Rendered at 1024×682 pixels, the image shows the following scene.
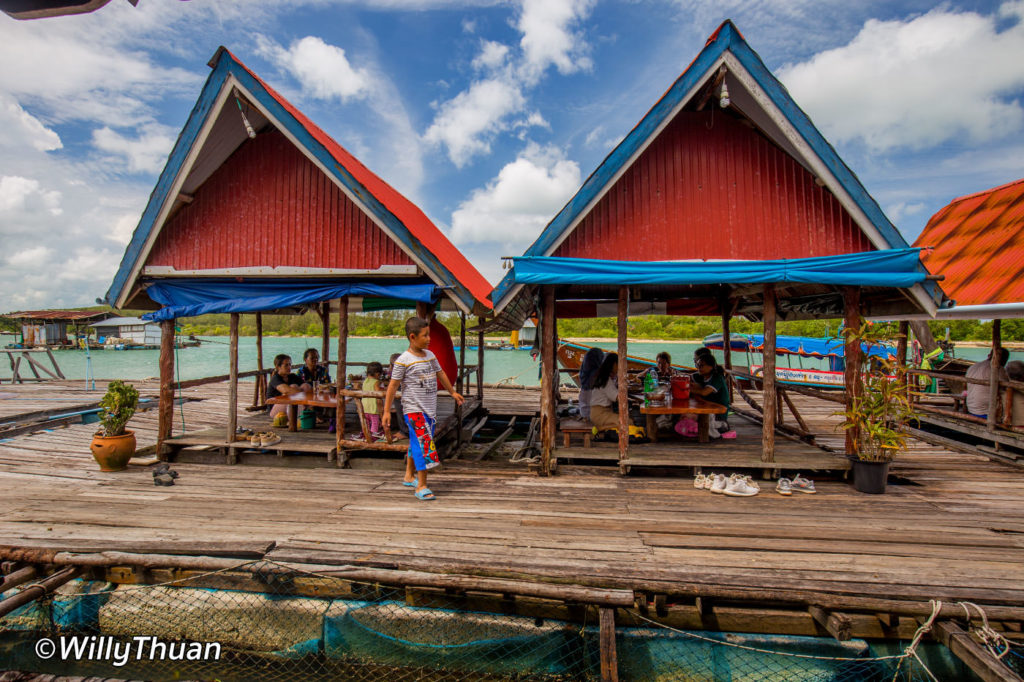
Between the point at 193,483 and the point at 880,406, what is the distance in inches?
333

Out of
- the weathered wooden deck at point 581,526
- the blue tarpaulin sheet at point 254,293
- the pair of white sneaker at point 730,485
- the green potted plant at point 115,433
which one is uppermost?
the blue tarpaulin sheet at point 254,293

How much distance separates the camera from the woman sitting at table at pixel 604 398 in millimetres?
7250

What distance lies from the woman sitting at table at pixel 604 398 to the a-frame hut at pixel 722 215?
86 centimetres

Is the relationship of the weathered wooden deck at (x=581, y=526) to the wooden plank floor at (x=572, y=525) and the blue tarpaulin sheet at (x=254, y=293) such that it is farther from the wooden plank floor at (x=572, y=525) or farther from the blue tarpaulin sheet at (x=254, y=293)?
the blue tarpaulin sheet at (x=254, y=293)

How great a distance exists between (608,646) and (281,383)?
7.32 meters

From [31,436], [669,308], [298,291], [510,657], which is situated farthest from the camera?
[669,308]

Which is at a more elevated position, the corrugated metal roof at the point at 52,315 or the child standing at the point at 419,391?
the corrugated metal roof at the point at 52,315

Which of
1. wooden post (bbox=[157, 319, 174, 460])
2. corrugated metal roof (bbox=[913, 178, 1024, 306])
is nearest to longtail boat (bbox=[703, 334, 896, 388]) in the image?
corrugated metal roof (bbox=[913, 178, 1024, 306])

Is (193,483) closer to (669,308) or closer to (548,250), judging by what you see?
(548,250)

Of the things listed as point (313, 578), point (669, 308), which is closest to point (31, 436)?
point (313, 578)

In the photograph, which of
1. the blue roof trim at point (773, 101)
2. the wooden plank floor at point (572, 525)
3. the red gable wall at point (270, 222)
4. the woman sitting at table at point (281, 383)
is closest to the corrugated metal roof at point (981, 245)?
the blue roof trim at point (773, 101)

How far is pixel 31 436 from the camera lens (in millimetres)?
9266

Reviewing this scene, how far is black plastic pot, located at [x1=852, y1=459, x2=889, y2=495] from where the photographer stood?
574 centimetres

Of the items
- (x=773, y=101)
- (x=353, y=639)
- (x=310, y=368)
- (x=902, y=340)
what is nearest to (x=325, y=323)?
(x=310, y=368)
